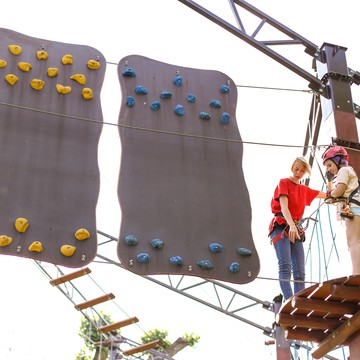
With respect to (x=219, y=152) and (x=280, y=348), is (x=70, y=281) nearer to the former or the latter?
(x=280, y=348)

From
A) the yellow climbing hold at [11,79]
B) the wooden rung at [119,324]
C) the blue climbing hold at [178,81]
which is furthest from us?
the wooden rung at [119,324]

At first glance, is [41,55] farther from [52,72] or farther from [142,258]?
[142,258]

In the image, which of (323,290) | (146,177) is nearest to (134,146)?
(146,177)

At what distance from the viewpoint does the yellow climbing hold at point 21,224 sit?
236 inches

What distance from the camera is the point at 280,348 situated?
10.2 meters

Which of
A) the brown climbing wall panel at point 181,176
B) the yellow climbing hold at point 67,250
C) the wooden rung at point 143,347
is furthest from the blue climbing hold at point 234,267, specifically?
the wooden rung at point 143,347

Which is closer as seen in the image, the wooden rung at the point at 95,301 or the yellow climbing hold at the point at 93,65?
the yellow climbing hold at the point at 93,65

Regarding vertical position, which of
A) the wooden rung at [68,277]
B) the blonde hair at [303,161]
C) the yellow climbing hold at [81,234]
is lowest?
the yellow climbing hold at [81,234]

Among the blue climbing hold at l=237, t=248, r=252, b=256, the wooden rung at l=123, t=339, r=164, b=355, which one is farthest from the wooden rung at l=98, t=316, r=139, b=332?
the blue climbing hold at l=237, t=248, r=252, b=256

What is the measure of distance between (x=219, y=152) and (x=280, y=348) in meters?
4.19

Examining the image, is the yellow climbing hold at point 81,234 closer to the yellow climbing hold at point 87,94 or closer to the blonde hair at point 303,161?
the yellow climbing hold at point 87,94

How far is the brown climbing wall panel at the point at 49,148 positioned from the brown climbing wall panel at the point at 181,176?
0.32 metres

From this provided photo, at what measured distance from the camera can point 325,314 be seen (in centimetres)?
585

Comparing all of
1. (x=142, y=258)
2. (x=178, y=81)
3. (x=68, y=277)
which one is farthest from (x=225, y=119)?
(x=68, y=277)
